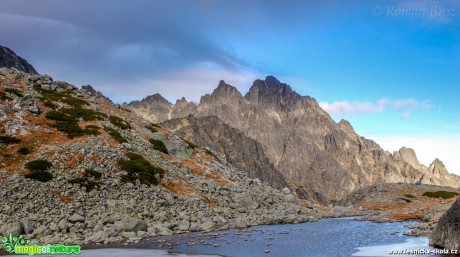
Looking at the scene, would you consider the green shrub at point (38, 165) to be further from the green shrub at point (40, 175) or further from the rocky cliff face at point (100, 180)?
the green shrub at point (40, 175)

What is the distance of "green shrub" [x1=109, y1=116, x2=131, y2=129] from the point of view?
64562 mm

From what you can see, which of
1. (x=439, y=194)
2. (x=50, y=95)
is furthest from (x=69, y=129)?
(x=439, y=194)

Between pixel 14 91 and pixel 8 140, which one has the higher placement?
pixel 14 91

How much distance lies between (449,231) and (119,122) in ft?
182

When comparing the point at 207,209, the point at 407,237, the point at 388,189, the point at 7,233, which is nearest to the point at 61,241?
the point at 7,233

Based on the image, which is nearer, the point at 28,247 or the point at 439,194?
the point at 28,247

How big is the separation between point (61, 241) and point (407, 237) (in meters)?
30.2

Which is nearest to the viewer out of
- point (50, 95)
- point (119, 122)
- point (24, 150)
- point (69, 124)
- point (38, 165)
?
point (38, 165)

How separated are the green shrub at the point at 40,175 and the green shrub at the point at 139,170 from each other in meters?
8.92

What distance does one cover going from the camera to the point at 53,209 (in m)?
37.1

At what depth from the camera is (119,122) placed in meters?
66.1

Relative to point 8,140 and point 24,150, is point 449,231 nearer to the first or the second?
point 24,150

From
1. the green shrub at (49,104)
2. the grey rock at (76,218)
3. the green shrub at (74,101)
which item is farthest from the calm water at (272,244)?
the green shrub at (74,101)

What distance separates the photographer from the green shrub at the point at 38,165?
4284 centimetres
